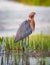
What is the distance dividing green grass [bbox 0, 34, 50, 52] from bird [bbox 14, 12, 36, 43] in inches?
1.2

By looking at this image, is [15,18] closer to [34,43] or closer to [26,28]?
[26,28]

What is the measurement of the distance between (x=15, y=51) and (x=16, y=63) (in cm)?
7

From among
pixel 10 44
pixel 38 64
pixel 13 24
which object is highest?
pixel 13 24

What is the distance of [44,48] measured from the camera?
846 millimetres

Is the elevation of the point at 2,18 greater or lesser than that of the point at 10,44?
greater

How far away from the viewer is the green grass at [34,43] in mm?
847

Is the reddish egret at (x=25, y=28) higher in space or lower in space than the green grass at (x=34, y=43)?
higher

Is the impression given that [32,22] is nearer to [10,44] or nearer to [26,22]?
[26,22]

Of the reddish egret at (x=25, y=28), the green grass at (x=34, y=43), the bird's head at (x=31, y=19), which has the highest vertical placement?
the bird's head at (x=31, y=19)

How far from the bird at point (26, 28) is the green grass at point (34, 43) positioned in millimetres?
31

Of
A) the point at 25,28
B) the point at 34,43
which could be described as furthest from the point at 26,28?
the point at 34,43

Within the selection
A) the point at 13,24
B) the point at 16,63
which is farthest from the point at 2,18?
the point at 16,63

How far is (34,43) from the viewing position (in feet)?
2.79

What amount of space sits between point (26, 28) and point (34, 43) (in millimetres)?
107
